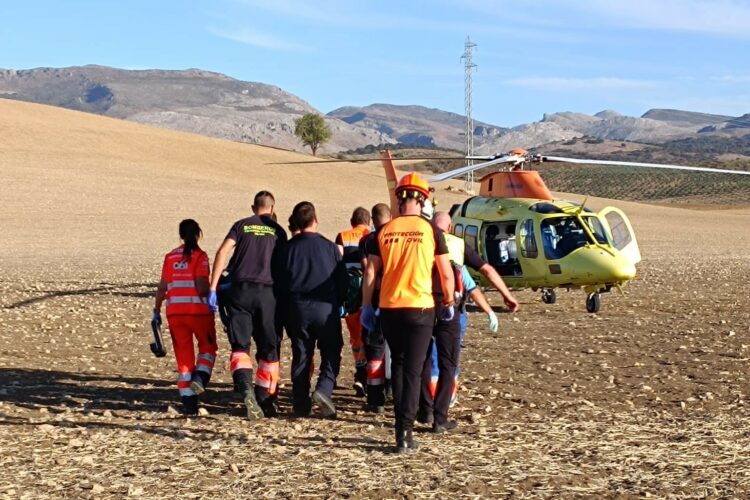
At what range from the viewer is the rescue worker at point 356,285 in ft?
31.8

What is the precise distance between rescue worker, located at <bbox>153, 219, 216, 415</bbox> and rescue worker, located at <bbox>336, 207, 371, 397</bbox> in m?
1.32

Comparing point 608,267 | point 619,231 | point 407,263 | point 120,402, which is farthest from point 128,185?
point 407,263

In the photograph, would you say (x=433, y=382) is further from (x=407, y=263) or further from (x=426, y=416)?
(x=407, y=263)

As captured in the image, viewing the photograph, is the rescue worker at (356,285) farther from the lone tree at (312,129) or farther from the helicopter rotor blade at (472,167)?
the lone tree at (312,129)

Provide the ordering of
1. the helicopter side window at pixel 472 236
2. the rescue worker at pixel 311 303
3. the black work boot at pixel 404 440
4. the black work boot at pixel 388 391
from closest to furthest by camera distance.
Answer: the black work boot at pixel 404 440, the rescue worker at pixel 311 303, the black work boot at pixel 388 391, the helicopter side window at pixel 472 236

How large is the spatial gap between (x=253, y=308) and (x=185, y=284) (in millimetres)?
640

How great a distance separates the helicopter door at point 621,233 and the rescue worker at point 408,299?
982 centimetres

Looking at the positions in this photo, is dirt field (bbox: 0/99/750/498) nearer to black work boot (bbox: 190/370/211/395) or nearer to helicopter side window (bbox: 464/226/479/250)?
black work boot (bbox: 190/370/211/395)

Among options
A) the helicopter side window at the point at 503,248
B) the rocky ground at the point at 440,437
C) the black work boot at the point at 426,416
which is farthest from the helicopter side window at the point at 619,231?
the black work boot at the point at 426,416

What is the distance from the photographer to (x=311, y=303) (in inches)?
345

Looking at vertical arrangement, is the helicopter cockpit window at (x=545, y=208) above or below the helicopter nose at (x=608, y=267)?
above

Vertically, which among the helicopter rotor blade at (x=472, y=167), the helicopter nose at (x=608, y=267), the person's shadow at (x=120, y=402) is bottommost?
the person's shadow at (x=120, y=402)

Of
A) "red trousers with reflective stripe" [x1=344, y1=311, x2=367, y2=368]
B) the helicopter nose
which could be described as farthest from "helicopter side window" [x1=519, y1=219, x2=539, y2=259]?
"red trousers with reflective stripe" [x1=344, y1=311, x2=367, y2=368]

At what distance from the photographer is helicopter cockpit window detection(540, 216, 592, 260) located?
1684 centimetres
